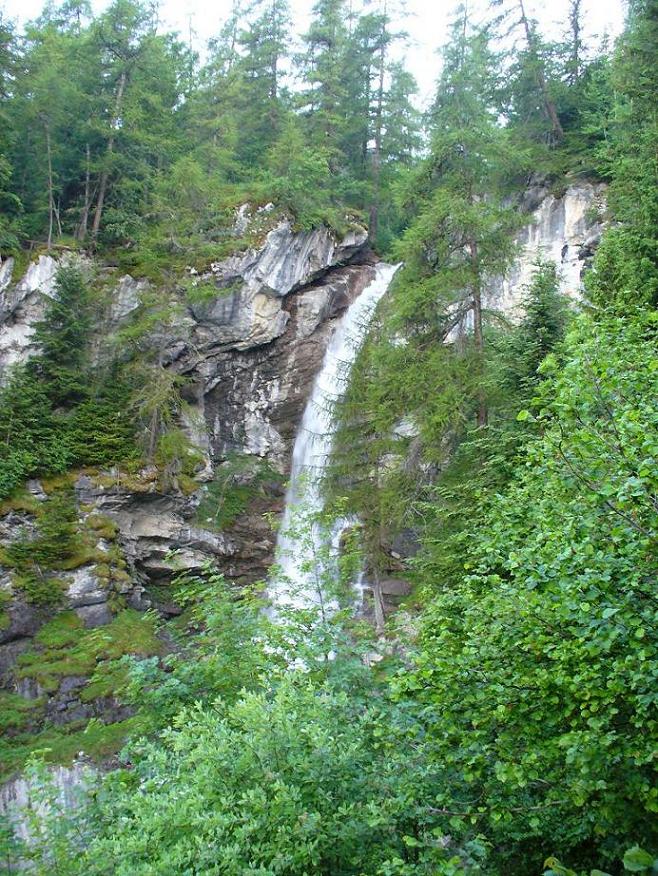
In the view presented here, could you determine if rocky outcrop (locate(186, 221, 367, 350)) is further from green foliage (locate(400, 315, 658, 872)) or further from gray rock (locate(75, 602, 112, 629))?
green foliage (locate(400, 315, 658, 872))

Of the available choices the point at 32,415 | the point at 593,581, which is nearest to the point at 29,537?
the point at 32,415

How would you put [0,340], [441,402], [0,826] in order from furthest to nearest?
1. [0,340]
2. [441,402]
3. [0,826]

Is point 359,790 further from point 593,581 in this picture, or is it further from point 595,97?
point 595,97

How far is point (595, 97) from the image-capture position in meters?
21.7

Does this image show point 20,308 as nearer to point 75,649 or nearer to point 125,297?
point 125,297

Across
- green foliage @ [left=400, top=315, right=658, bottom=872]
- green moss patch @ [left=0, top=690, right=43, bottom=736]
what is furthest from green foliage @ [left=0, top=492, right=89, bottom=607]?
green foliage @ [left=400, top=315, right=658, bottom=872]

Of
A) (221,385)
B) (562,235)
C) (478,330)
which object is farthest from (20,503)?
(562,235)

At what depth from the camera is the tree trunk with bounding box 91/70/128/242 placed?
24375 millimetres

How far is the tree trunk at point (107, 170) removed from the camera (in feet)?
80.0

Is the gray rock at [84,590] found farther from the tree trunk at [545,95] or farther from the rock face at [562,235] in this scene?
the tree trunk at [545,95]

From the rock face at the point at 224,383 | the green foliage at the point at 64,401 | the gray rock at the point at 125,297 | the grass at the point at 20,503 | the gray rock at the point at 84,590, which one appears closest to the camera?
the gray rock at the point at 84,590

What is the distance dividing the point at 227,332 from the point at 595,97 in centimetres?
1471

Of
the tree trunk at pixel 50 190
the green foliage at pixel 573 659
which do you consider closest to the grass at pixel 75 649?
the green foliage at pixel 573 659

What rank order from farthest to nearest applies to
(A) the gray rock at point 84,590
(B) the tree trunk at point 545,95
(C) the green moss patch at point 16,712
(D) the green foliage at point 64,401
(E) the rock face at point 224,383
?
(B) the tree trunk at point 545,95
(E) the rock face at point 224,383
(D) the green foliage at point 64,401
(A) the gray rock at point 84,590
(C) the green moss patch at point 16,712
